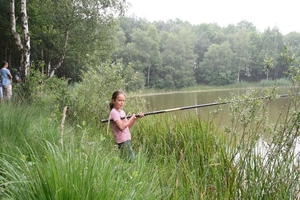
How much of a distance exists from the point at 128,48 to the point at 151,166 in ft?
152

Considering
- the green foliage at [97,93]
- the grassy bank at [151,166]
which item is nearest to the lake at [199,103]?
the grassy bank at [151,166]

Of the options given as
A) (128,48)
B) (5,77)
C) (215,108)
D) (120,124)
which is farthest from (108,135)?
(128,48)

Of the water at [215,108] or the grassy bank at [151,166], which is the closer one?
the grassy bank at [151,166]

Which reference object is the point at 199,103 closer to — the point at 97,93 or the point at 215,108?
the point at 215,108

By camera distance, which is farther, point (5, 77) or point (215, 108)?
point (215, 108)

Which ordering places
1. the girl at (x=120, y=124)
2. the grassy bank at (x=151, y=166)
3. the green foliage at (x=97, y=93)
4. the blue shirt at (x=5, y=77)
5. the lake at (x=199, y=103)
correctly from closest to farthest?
the grassy bank at (x=151, y=166), the girl at (x=120, y=124), the lake at (x=199, y=103), the green foliage at (x=97, y=93), the blue shirt at (x=5, y=77)

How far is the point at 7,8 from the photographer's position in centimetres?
1303

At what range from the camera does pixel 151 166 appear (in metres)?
2.94

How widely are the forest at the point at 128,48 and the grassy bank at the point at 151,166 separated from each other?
27.5 inches

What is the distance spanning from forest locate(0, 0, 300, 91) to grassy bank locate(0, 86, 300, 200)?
70cm

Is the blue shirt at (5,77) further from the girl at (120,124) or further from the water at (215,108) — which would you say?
the girl at (120,124)

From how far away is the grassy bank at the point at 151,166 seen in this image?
5.13ft

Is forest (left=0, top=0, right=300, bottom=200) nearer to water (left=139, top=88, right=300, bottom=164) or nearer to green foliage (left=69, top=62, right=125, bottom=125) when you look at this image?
green foliage (left=69, top=62, right=125, bottom=125)

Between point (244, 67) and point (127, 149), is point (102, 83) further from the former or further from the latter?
point (244, 67)
